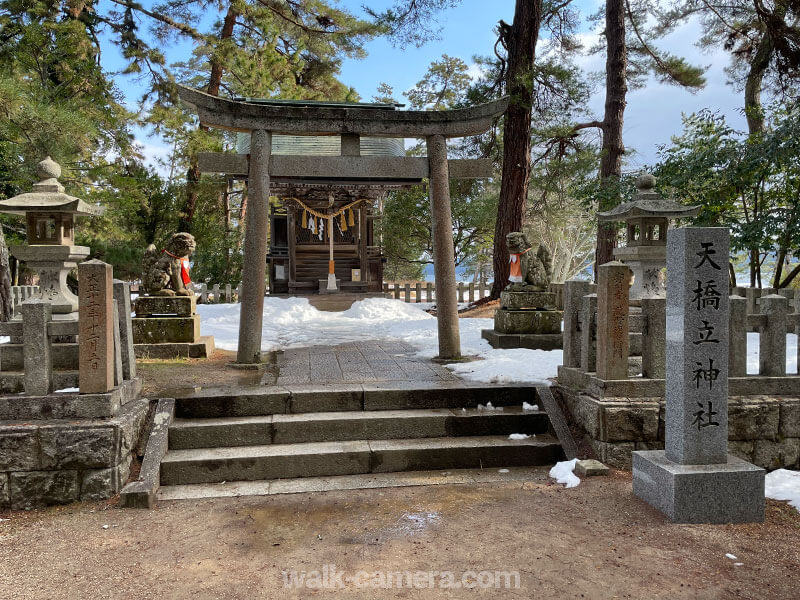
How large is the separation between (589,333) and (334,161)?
438 cm

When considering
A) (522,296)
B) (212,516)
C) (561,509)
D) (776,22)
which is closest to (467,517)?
(561,509)

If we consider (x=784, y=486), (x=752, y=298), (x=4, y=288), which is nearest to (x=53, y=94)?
(x=4, y=288)

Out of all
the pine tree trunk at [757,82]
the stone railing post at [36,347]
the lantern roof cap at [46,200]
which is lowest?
the stone railing post at [36,347]

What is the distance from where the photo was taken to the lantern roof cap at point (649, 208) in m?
7.36

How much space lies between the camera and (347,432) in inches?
211

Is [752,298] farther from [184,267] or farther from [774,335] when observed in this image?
[184,267]

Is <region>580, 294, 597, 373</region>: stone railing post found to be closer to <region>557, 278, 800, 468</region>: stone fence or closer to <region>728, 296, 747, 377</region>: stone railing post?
<region>557, 278, 800, 468</region>: stone fence

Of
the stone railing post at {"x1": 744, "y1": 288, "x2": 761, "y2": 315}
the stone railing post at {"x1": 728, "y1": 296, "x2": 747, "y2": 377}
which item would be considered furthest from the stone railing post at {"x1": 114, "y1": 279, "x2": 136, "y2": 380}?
the stone railing post at {"x1": 744, "y1": 288, "x2": 761, "y2": 315}

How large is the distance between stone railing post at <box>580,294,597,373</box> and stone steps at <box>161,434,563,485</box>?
0.90m

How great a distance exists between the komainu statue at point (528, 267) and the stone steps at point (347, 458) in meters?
4.58

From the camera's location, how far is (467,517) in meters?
4.05

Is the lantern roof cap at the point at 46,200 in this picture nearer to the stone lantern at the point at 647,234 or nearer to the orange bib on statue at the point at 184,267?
the orange bib on statue at the point at 184,267

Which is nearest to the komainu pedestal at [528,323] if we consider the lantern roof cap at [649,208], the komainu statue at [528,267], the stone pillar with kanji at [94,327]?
the komainu statue at [528,267]

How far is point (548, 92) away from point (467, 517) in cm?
1543
